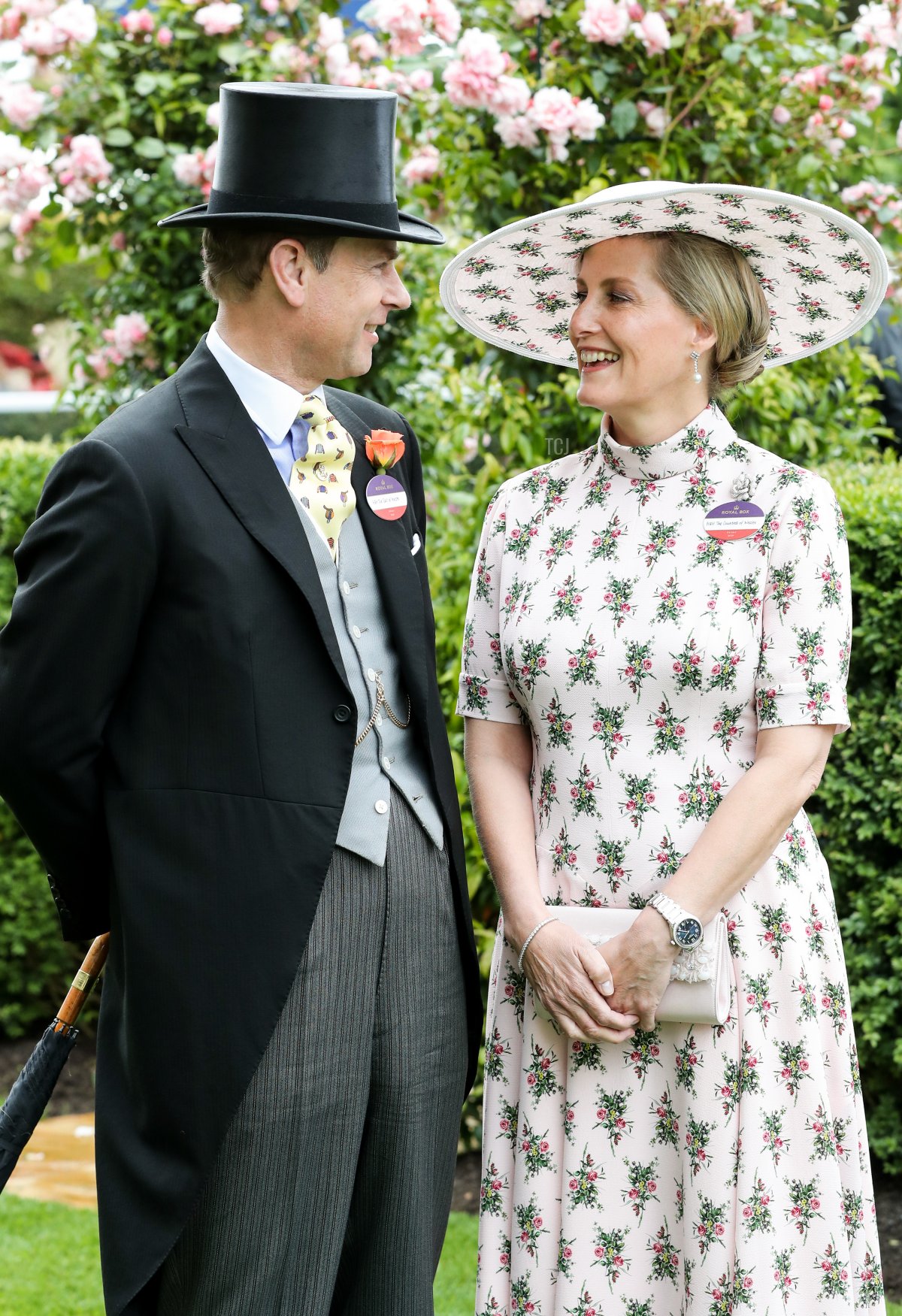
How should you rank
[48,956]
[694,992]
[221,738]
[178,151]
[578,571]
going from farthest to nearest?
[48,956], [178,151], [578,571], [694,992], [221,738]

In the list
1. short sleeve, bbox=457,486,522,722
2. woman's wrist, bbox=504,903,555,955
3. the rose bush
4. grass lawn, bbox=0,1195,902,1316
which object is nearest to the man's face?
short sleeve, bbox=457,486,522,722

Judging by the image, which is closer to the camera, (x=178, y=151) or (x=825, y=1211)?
(x=825, y=1211)

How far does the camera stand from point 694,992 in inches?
90.6

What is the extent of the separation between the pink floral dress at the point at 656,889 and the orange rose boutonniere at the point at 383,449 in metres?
0.30

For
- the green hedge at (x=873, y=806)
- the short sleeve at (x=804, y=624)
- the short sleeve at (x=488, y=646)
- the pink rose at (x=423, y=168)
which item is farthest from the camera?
the pink rose at (x=423, y=168)

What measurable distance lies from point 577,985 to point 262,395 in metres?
1.04

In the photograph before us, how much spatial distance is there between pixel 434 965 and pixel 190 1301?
24.1 inches

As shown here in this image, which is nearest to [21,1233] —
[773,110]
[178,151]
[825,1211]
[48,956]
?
[48,956]

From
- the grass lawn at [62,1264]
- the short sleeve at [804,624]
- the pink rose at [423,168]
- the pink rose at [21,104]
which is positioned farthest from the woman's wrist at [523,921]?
the pink rose at [21,104]

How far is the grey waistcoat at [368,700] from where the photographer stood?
2.26m

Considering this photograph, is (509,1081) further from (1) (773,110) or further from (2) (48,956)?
(2) (48,956)

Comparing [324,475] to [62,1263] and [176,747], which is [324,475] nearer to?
[176,747]

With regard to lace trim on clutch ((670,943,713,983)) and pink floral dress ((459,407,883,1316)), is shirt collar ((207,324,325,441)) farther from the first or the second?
lace trim on clutch ((670,943,713,983))

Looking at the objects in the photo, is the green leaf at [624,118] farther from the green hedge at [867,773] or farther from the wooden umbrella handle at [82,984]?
the wooden umbrella handle at [82,984]
